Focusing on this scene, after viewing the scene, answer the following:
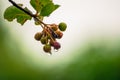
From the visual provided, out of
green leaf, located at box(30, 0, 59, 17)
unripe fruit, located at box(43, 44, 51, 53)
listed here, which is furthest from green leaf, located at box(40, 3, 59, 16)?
unripe fruit, located at box(43, 44, 51, 53)

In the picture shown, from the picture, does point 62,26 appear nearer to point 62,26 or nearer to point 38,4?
point 62,26

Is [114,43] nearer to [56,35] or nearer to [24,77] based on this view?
[24,77]

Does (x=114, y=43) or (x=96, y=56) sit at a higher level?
(x=114, y=43)

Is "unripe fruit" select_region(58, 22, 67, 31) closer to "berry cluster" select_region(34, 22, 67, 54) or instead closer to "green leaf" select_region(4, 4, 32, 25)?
"berry cluster" select_region(34, 22, 67, 54)

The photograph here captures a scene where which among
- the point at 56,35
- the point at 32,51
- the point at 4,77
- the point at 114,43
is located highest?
the point at 32,51

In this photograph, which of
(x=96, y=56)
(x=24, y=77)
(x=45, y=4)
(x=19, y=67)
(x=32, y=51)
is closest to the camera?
(x=45, y=4)

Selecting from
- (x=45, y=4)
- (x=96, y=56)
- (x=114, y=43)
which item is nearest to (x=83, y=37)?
(x=114, y=43)
